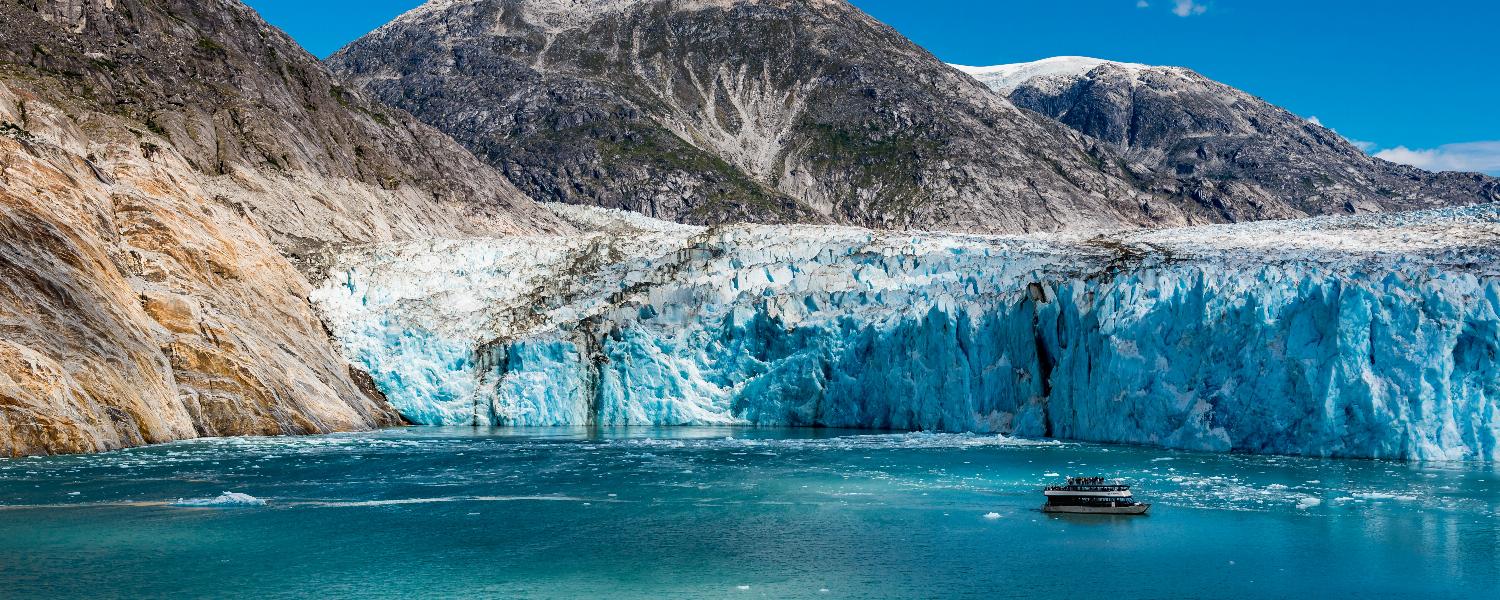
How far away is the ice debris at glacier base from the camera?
1467 inches

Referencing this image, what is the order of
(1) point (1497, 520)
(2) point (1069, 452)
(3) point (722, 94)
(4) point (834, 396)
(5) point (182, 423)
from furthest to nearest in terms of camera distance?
1. (3) point (722, 94)
2. (4) point (834, 396)
3. (5) point (182, 423)
4. (2) point (1069, 452)
5. (1) point (1497, 520)

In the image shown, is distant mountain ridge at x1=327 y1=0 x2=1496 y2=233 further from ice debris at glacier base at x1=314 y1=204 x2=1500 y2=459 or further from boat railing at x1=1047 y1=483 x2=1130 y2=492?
boat railing at x1=1047 y1=483 x2=1130 y2=492

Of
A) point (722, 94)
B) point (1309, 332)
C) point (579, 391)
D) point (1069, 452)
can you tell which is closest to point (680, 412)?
point (579, 391)

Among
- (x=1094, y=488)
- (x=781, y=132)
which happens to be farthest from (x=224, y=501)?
(x=781, y=132)

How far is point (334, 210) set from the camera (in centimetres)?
7619

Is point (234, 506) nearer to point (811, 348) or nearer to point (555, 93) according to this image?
point (811, 348)

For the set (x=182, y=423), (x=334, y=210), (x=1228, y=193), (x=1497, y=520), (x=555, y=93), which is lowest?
(x=1497, y=520)

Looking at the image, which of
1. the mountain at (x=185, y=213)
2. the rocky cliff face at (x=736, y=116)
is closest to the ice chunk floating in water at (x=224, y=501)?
the mountain at (x=185, y=213)

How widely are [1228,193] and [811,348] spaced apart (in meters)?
120

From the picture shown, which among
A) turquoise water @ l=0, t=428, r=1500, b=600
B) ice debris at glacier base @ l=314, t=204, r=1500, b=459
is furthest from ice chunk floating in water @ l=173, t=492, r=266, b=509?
ice debris at glacier base @ l=314, t=204, r=1500, b=459

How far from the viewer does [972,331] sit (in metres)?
48.9

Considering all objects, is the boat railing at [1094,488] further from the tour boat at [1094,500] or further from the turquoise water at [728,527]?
the turquoise water at [728,527]

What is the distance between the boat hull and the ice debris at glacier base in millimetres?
11711

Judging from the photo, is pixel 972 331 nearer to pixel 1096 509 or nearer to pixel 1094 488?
pixel 1094 488
